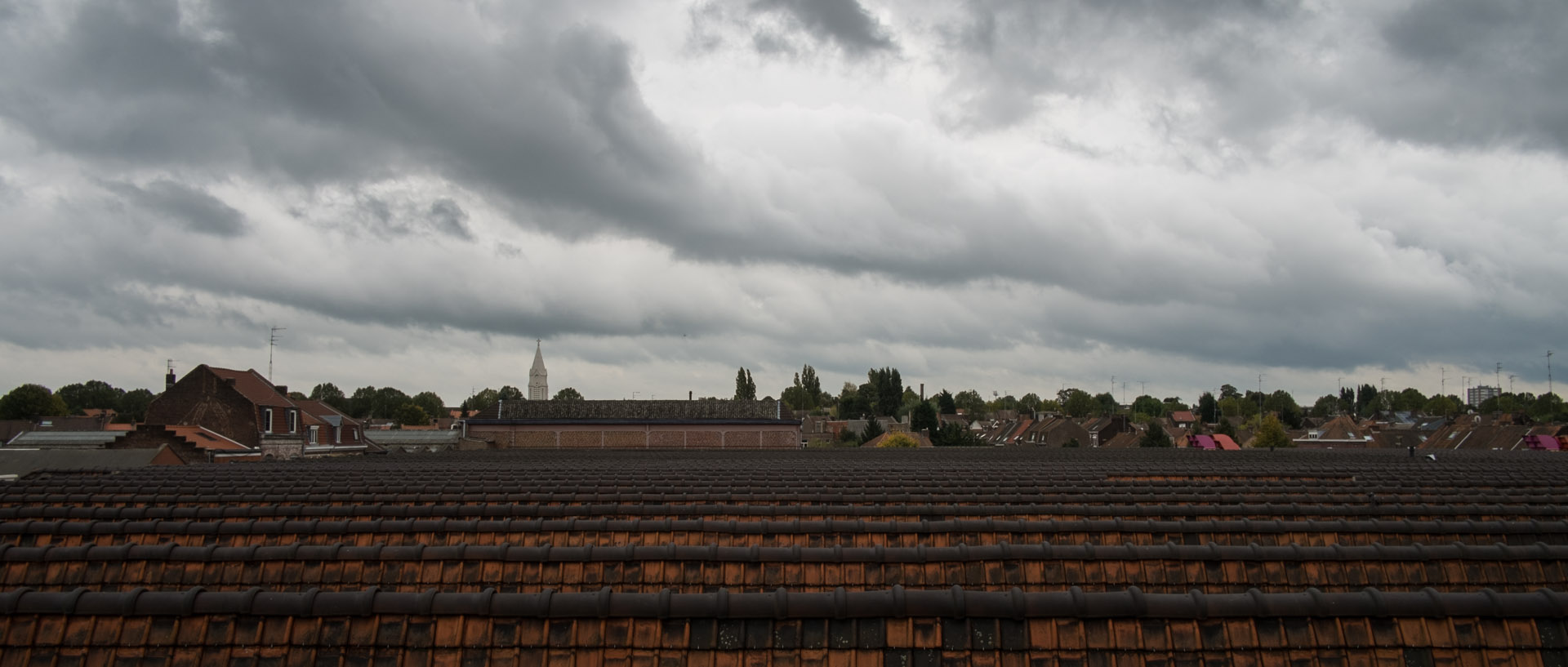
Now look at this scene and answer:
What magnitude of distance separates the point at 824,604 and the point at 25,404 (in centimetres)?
13787

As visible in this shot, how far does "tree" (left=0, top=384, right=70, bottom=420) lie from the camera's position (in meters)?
102

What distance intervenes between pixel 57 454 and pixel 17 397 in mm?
92062

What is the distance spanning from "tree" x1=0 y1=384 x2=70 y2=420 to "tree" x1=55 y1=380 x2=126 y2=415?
37.4 metres

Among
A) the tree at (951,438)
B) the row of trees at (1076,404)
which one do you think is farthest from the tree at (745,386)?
the tree at (951,438)

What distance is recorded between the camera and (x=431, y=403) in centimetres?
16200

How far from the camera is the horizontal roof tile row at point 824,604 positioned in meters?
5.70

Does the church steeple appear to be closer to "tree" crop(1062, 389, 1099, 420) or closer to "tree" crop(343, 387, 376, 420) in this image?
"tree" crop(343, 387, 376, 420)

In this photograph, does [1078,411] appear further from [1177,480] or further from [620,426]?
[1177,480]

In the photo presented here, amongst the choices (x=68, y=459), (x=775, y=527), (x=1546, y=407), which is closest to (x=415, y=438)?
(x=68, y=459)

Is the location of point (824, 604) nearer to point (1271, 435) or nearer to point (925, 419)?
point (1271, 435)

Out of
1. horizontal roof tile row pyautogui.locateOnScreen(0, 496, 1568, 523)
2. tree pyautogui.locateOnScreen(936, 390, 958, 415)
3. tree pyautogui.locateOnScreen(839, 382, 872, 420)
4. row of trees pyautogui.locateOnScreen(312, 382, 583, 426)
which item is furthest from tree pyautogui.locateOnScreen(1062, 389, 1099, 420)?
horizontal roof tile row pyautogui.locateOnScreen(0, 496, 1568, 523)

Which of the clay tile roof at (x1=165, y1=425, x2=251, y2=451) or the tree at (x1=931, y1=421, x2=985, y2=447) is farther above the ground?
the clay tile roof at (x1=165, y1=425, x2=251, y2=451)

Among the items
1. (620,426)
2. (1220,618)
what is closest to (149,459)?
(620,426)

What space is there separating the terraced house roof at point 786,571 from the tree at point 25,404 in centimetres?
11311
